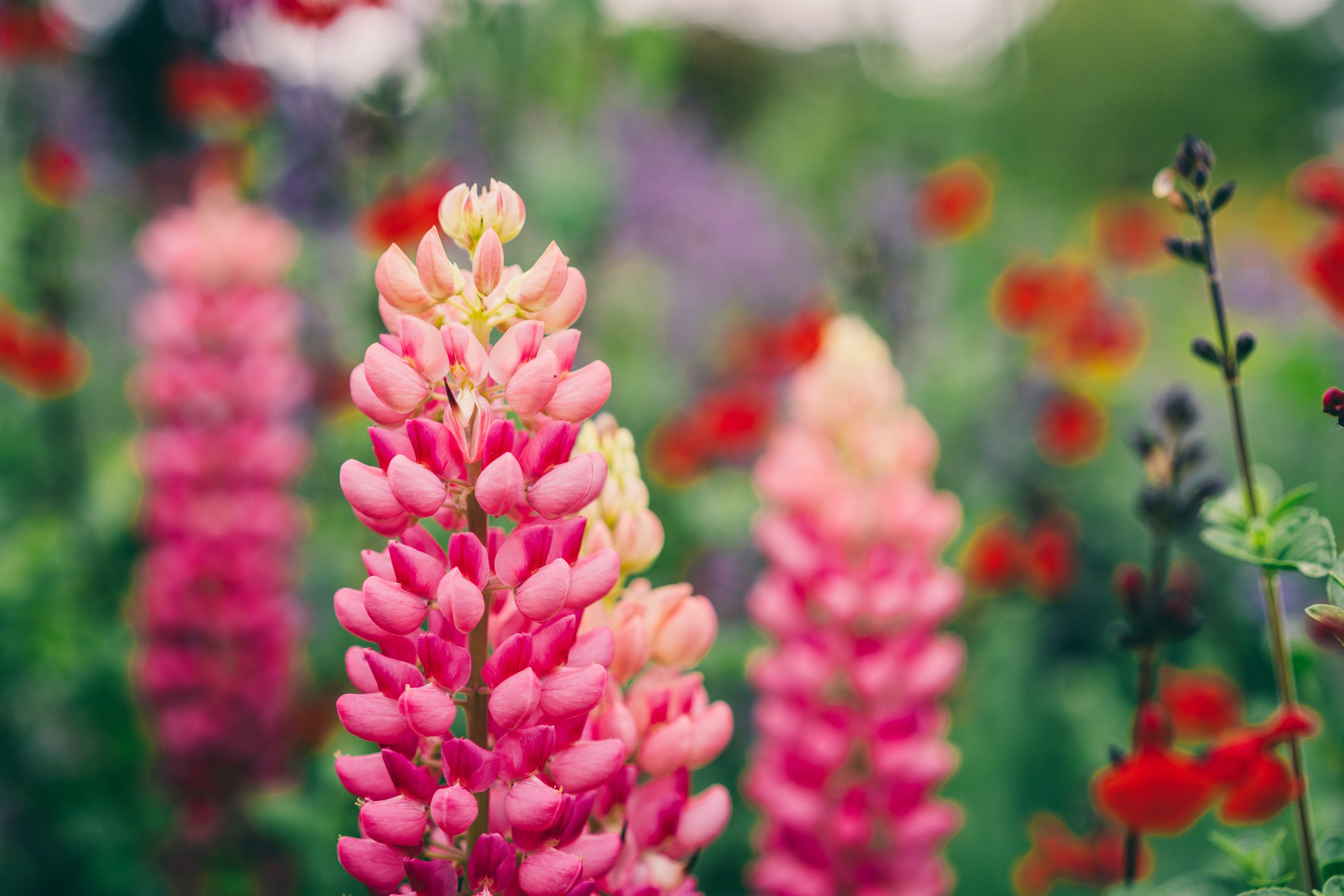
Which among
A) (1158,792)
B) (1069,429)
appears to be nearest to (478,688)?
(1158,792)

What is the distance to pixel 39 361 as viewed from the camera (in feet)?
5.75

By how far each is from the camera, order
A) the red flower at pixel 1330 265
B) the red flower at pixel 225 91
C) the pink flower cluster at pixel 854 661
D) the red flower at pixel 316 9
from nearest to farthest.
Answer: the red flower at pixel 1330 265 < the pink flower cluster at pixel 854 661 < the red flower at pixel 316 9 < the red flower at pixel 225 91

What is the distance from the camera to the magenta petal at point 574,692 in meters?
0.56

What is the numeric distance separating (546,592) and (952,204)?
85.0 inches

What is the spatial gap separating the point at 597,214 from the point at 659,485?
0.90m

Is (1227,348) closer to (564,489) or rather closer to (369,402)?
(564,489)

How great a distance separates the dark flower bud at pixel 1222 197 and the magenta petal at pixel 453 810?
67cm

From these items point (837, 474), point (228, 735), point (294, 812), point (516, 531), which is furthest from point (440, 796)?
point (228, 735)

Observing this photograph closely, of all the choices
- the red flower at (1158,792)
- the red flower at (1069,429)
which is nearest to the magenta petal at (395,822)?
the red flower at (1158,792)

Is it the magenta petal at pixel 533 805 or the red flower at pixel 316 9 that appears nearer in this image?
the magenta petal at pixel 533 805

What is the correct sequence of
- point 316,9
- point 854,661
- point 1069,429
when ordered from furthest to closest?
point 1069,429, point 316,9, point 854,661

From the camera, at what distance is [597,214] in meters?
1.92

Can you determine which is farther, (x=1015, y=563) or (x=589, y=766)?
(x=1015, y=563)

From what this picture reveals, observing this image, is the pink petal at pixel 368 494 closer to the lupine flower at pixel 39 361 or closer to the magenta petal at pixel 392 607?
the magenta petal at pixel 392 607
